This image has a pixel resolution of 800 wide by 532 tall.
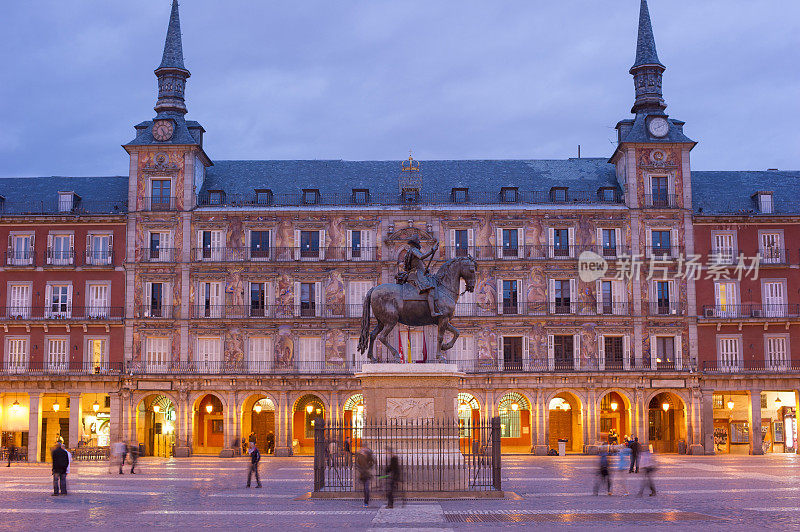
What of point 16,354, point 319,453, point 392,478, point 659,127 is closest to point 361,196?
point 659,127

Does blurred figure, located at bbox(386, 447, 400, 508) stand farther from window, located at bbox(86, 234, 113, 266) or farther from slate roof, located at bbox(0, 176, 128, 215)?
slate roof, located at bbox(0, 176, 128, 215)

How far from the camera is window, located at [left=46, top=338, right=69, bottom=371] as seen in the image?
196ft

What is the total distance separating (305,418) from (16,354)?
764 inches

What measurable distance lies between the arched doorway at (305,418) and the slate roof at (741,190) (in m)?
28.9

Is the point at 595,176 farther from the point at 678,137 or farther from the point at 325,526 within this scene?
the point at 325,526

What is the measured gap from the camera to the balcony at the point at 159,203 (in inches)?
2410

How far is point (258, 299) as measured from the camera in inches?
2391

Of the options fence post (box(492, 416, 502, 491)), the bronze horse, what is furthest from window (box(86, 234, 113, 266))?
fence post (box(492, 416, 502, 491))

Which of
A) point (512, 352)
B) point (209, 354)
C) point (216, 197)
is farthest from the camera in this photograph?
point (216, 197)

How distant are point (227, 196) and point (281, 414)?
15620 mm

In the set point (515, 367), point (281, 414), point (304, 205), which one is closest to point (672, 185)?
point (515, 367)

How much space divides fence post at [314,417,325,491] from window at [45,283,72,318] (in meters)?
39.1

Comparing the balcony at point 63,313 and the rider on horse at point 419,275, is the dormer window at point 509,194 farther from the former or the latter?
the rider on horse at point 419,275

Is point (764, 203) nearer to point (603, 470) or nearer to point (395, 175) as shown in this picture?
point (395, 175)
